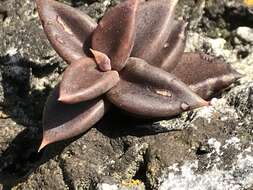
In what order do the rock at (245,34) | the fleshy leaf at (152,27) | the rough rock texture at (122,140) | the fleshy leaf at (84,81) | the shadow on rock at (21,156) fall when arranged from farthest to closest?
the rock at (245,34)
the shadow on rock at (21,156)
the fleshy leaf at (152,27)
the rough rock texture at (122,140)
the fleshy leaf at (84,81)

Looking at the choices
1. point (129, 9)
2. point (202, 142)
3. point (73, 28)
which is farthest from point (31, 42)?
point (202, 142)

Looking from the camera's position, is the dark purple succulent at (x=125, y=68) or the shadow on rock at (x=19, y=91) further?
the shadow on rock at (x=19, y=91)

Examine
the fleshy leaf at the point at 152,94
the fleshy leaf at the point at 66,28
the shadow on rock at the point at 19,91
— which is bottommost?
the shadow on rock at the point at 19,91

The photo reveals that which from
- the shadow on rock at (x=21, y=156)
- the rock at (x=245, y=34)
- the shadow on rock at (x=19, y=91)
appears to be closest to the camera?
the shadow on rock at (x=21, y=156)

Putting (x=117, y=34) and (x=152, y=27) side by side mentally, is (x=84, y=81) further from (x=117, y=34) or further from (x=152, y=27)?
(x=152, y=27)

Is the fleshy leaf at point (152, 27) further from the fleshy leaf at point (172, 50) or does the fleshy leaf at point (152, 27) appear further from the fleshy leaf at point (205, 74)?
the fleshy leaf at point (205, 74)

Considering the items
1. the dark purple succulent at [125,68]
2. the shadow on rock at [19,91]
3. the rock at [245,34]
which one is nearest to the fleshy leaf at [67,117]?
the dark purple succulent at [125,68]

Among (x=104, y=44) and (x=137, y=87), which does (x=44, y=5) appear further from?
(x=137, y=87)

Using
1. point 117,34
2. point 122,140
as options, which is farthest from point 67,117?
point 117,34
